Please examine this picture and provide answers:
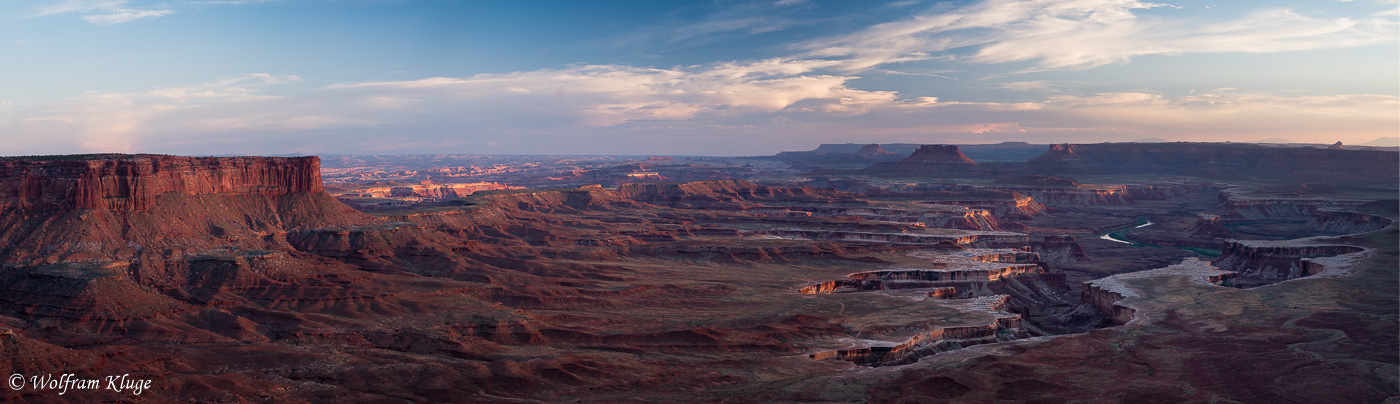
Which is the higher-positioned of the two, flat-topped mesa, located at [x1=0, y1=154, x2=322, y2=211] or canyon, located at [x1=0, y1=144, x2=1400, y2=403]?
flat-topped mesa, located at [x1=0, y1=154, x2=322, y2=211]

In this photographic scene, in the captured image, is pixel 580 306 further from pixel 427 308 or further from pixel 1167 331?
pixel 1167 331

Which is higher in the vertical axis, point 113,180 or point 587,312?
point 113,180

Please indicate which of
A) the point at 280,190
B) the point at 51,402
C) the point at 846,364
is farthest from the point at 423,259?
the point at 51,402

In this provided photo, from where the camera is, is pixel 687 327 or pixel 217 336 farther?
pixel 687 327

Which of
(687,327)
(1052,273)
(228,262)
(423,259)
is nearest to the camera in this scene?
(687,327)

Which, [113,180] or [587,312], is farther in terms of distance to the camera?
[113,180]

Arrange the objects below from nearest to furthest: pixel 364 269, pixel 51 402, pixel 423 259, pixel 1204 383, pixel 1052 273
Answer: pixel 51 402 < pixel 1204 383 < pixel 364 269 < pixel 423 259 < pixel 1052 273

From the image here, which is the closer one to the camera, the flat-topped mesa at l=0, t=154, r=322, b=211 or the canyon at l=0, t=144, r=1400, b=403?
the canyon at l=0, t=144, r=1400, b=403

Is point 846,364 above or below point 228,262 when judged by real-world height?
below
